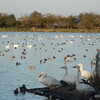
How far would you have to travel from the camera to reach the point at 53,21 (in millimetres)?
103875

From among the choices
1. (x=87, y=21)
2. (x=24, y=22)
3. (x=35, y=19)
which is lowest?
(x=24, y=22)

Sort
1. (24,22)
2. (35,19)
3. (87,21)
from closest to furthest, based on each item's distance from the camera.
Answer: (87,21) < (24,22) < (35,19)

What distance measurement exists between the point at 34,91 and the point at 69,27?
88.7 metres

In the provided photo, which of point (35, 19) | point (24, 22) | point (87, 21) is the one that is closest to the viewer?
point (87, 21)

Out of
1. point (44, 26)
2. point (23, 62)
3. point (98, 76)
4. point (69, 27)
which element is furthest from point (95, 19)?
point (98, 76)

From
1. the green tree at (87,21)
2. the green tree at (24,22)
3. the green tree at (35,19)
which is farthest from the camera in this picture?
the green tree at (35,19)

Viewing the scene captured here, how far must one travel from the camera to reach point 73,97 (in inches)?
455

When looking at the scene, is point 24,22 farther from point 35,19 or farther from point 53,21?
point 53,21

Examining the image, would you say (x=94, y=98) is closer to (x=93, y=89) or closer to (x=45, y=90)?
(x=93, y=89)

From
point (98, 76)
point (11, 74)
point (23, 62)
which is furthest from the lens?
point (23, 62)

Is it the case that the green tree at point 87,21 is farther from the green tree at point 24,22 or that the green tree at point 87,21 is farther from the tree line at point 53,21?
the green tree at point 24,22

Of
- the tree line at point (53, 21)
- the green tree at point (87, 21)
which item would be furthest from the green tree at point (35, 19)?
the green tree at point (87, 21)

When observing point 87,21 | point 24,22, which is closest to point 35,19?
point 24,22

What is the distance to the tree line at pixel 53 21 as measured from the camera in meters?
99.2
